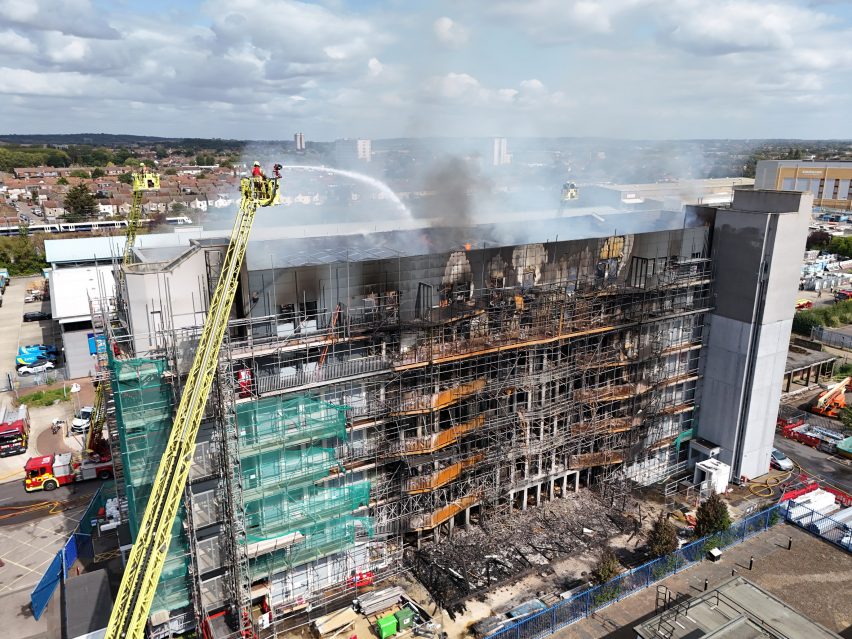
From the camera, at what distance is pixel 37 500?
25.8 m

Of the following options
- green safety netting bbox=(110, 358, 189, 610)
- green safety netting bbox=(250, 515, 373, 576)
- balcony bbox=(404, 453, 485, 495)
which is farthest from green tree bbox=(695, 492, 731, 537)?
green safety netting bbox=(110, 358, 189, 610)

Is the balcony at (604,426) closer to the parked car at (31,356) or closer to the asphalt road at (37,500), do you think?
the asphalt road at (37,500)

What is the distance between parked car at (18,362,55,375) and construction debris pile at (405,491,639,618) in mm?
32106

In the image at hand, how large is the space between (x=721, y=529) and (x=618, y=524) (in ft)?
11.5

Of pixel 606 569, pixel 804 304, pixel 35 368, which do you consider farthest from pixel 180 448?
pixel 804 304

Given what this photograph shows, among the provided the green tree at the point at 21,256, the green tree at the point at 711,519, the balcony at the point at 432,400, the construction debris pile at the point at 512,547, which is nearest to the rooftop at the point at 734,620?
the construction debris pile at the point at 512,547

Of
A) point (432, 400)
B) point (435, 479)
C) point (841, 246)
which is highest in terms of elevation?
point (432, 400)

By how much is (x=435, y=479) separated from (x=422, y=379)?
3427 mm

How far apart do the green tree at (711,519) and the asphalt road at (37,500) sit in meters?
24.7

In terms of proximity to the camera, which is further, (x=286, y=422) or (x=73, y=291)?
(x=73, y=291)

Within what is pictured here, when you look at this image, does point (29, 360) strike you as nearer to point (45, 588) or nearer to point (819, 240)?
point (45, 588)

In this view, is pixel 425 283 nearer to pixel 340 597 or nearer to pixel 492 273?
Result: pixel 492 273

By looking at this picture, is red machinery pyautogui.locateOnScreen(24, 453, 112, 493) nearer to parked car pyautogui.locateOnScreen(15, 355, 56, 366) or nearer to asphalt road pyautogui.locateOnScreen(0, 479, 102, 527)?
asphalt road pyautogui.locateOnScreen(0, 479, 102, 527)

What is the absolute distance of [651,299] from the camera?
77.4ft
